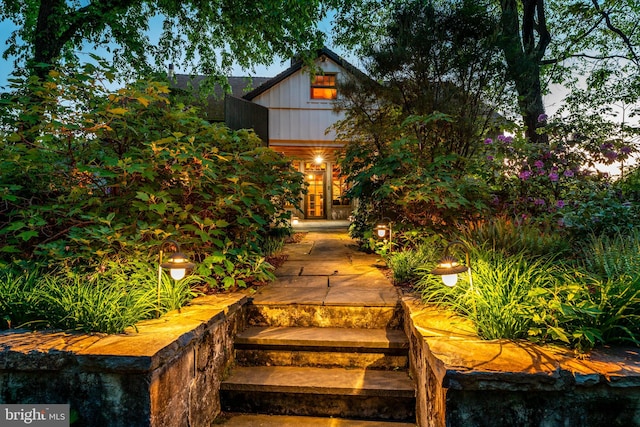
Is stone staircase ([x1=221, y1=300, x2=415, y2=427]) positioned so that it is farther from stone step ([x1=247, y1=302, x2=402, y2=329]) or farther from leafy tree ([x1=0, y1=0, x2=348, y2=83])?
leafy tree ([x1=0, y1=0, x2=348, y2=83])

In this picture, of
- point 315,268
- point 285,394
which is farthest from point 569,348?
point 315,268

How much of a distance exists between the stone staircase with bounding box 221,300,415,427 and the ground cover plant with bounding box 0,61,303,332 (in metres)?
0.57

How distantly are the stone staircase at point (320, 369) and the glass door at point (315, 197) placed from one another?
32.8 ft

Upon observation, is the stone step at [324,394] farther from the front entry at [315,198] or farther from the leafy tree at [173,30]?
the front entry at [315,198]

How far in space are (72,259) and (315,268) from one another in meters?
2.66

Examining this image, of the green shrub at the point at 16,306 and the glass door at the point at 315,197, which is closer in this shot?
the green shrub at the point at 16,306

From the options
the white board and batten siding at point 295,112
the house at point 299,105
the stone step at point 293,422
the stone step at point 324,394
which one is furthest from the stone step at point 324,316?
the white board and batten siding at point 295,112

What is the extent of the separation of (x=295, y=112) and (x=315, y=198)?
10.8ft

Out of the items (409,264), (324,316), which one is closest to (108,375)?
(324,316)

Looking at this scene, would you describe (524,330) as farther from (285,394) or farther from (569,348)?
(285,394)

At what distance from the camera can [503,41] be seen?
189 inches

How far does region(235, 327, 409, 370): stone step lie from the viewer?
8.11ft

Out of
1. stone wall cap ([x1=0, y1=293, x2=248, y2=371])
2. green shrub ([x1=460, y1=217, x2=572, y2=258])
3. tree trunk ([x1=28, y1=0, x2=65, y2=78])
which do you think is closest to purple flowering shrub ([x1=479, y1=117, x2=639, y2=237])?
green shrub ([x1=460, y1=217, x2=572, y2=258])

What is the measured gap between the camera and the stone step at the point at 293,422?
6.91 ft
